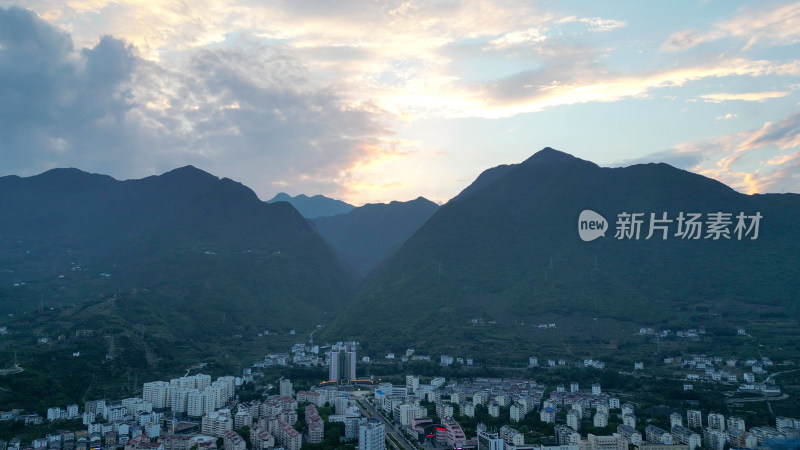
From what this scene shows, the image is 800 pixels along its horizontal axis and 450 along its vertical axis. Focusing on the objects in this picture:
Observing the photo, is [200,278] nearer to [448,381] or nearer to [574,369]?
[448,381]

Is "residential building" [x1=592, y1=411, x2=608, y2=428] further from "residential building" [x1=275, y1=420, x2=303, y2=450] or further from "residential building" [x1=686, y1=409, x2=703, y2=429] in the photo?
"residential building" [x1=275, y1=420, x2=303, y2=450]

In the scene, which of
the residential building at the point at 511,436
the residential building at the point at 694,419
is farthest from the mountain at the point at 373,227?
the residential building at the point at 511,436

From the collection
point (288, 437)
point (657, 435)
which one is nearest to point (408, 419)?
point (288, 437)

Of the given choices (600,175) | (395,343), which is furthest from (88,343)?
(600,175)

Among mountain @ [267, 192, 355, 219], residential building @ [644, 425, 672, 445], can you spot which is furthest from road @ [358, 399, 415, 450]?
mountain @ [267, 192, 355, 219]

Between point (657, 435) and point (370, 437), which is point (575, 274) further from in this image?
point (370, 437)

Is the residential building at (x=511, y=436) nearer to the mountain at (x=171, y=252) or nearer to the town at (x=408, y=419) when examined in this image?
the town at (x=408, y=419)
